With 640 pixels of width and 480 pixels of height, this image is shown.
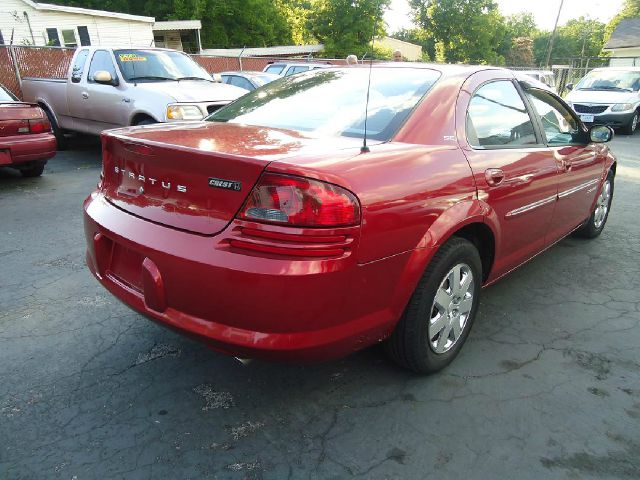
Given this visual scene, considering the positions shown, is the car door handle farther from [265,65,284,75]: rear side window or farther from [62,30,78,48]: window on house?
[62,30,78,48]: window on house

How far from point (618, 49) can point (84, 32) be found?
140ft

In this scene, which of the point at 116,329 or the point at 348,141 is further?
the point at 116,329

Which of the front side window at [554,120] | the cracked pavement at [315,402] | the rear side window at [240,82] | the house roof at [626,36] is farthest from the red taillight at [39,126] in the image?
the house roof at [626,36]

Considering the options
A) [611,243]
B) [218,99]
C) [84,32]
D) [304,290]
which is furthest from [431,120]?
[84,32]

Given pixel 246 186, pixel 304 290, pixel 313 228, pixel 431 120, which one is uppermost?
pixel 431 120

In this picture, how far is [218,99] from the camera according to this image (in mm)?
7277

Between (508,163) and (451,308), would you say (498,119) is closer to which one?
(508,163)

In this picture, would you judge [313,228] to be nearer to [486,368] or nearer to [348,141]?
[348,141]

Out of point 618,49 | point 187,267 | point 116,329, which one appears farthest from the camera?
point 618,49

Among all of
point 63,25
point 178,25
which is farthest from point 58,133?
point 178,25

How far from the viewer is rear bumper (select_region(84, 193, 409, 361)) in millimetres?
1911

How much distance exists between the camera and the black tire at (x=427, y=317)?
2400 millimetres

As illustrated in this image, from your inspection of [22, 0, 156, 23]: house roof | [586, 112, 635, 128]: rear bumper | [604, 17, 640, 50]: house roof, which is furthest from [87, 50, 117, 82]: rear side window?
[604, 17, 640, 50]: house roof

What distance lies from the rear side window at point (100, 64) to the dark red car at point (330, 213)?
5676 mm
